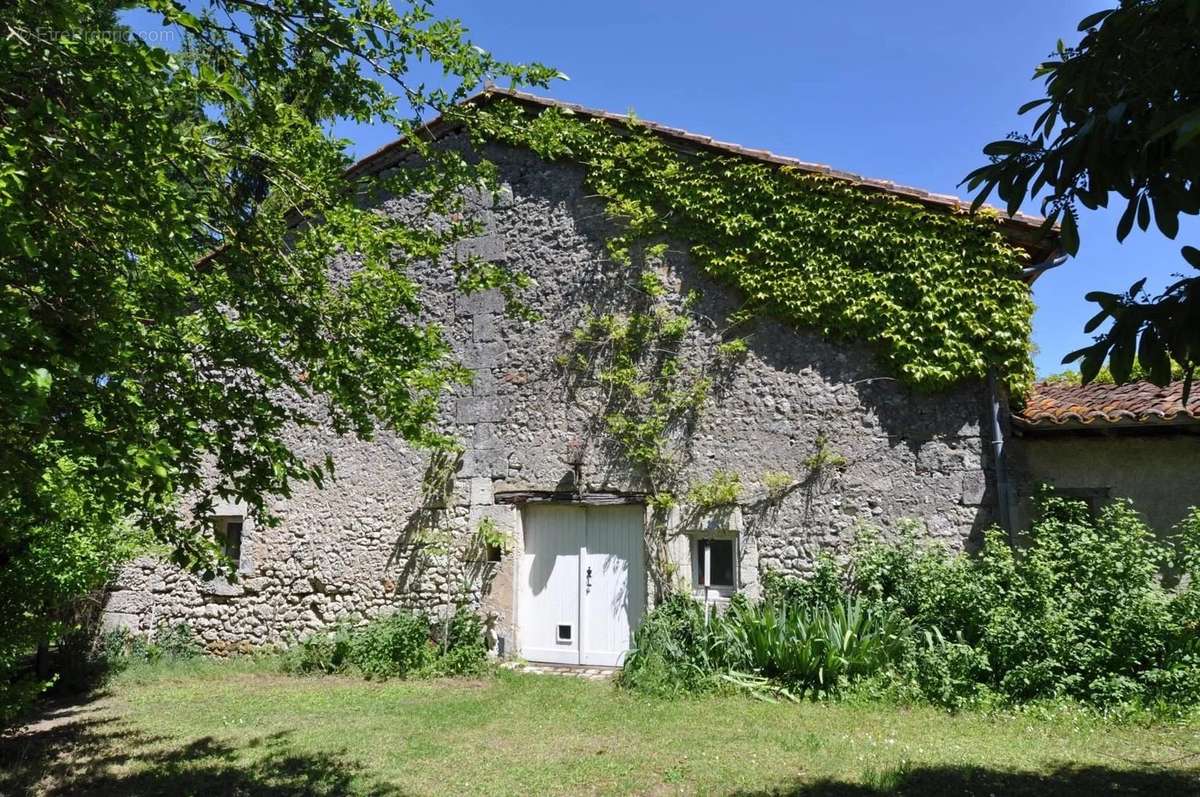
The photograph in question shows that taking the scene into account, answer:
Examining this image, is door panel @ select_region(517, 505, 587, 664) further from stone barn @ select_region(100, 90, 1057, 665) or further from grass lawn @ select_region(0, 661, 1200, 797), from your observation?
grass lawn @ select_region(0, 661, 1200, 797)

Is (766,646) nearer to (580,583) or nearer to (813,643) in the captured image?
(813,643)

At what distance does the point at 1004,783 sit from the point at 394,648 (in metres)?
6.46

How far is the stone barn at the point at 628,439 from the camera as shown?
8109mm

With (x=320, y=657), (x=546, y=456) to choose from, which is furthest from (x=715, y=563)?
(x=320, y=657)

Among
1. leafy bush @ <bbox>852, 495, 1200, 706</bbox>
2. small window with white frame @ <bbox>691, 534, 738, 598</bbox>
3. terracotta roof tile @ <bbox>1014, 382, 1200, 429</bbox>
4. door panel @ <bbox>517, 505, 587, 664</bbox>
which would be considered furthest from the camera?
door panel @ <bbox>517, 505, 587, 664</bbox>

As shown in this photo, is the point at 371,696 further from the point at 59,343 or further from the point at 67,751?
the point at 59,343

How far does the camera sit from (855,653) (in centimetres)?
709

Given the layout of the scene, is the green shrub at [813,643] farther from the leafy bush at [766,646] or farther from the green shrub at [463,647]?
the green shrub at [463,647]

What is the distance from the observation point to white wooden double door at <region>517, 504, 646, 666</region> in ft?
29.3

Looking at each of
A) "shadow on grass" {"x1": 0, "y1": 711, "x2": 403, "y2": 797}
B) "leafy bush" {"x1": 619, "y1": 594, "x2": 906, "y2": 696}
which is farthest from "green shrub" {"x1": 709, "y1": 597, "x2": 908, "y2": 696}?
"shadow on grass" {"x1": 0, "y1": 711, "x2": 403, "y2": 797}

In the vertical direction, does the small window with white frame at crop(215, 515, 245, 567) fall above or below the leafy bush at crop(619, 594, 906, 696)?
above

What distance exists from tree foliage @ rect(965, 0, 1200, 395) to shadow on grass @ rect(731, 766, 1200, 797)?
3068mm

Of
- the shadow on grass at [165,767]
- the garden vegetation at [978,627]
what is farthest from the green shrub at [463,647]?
the shadow on grass at [165,767]

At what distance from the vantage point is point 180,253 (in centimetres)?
368
